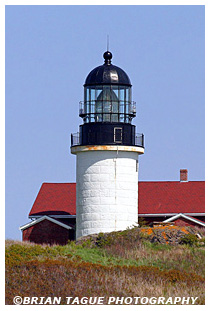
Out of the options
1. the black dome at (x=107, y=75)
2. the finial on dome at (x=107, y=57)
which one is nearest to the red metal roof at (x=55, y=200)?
the black dome at (x=107, y=75)

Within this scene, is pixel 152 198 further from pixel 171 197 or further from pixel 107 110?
pixel 107 110

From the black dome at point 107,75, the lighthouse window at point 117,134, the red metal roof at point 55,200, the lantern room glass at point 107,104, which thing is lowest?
the red metal roof at point 55,200

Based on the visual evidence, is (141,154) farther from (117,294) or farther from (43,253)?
(117,294)

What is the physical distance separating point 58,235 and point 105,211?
333cm

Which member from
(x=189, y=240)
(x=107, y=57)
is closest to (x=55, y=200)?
(x=107, y=57)

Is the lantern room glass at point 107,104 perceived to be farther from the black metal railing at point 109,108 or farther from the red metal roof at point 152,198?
the red metal roof at point 152,198

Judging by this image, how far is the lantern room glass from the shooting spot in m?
33.8

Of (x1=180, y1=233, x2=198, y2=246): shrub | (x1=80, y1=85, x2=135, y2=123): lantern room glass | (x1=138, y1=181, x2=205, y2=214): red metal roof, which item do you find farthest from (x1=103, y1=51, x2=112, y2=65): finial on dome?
(x1=180, y1=233, x2=198, y2=246): shrub

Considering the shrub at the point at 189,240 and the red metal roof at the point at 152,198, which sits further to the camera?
the red metal roof at the point at 152,198

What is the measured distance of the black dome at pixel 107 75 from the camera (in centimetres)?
3384

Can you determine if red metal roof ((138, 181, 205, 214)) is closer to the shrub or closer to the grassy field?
the grassy field

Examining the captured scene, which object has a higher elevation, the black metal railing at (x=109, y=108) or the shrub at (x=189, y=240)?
the black metal railing at (x=109, y=108)

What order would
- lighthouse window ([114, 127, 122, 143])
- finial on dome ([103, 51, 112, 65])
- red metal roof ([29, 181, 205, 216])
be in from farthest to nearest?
red metal roof ([29, 181, 205, 216])
finial on dome ([103, 51, 112, 65])
lighthouse window ([114, 127, 122, 143])

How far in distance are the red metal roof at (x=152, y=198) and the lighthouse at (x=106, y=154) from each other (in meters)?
3.12
